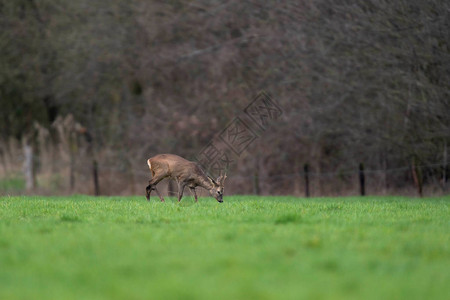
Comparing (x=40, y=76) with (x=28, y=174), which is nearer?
(x=28, y=174)

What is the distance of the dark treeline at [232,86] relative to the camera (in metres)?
26.5

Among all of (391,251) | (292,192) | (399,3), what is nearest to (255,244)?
(391,251)

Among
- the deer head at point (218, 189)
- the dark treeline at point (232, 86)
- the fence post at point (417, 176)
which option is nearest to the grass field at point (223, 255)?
the deer head at point (218, 189)

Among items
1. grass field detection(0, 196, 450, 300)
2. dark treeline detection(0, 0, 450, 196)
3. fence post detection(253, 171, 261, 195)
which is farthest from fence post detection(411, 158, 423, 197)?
grass field detection(0, 196, 450, 300)

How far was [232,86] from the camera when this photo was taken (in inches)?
1353

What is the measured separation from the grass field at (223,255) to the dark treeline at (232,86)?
1315 cm

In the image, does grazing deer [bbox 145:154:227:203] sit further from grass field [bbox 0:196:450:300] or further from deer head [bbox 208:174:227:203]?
grass field [bbox 0:196:450:300]

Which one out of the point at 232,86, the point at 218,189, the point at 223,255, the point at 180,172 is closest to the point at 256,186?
the point at 232,86

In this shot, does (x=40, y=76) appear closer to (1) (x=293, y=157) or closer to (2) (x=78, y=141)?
(2) (x=78, y=141)

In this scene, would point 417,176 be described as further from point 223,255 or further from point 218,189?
point 223,255

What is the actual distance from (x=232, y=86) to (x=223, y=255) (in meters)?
25.9

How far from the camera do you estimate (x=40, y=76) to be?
1529 inches

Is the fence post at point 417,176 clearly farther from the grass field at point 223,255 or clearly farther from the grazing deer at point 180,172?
the grass field at point 223,255

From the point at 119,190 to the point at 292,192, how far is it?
6650mm
